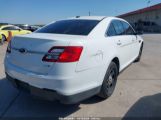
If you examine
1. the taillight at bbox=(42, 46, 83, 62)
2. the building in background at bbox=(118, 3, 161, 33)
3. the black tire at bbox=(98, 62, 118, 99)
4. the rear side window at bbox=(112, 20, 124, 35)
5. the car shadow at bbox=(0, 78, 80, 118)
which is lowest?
the building in background at bbox=(118, 3, 161, 33)

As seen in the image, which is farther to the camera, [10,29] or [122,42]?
[10,29]

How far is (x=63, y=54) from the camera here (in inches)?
122

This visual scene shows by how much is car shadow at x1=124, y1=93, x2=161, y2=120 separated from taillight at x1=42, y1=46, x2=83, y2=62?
1438 mm

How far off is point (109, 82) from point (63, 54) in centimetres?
156

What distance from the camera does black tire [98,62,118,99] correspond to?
399cm

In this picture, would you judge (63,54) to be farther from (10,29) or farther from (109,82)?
(10,29)

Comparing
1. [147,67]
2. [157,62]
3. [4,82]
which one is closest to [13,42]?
[4,82]

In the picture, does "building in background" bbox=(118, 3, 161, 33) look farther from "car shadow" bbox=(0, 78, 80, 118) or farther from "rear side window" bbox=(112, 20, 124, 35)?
"car shadow" bbox=(0, 78, 80, 118)

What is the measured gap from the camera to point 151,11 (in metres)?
44.6

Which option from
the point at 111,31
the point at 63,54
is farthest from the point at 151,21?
the point at 63,54

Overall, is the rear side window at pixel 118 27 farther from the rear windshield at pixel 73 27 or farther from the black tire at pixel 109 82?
the black tire at pixel 109 82

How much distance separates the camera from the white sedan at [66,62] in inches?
123

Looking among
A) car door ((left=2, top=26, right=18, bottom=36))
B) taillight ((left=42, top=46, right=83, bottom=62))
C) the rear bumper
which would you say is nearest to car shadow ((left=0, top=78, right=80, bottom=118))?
the rear bumper

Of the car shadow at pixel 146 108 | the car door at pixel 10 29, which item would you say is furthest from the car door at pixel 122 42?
the car door at pixel 10 29
